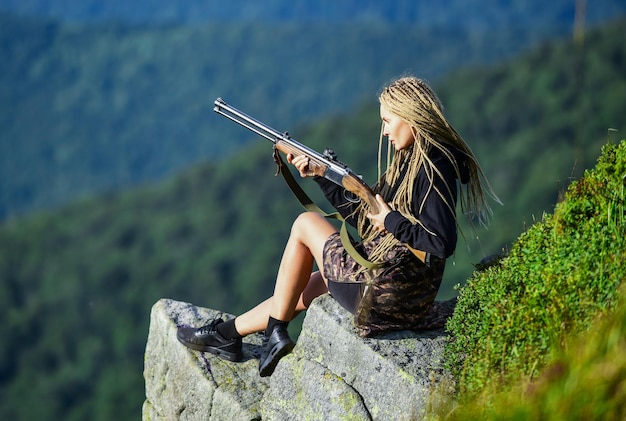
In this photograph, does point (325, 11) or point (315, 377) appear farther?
point (325, 11)

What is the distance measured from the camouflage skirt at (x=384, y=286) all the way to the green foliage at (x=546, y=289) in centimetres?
26

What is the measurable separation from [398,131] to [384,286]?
3.09ft

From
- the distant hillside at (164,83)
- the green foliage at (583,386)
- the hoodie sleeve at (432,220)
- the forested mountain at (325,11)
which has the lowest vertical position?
the green foliage at (583,386)

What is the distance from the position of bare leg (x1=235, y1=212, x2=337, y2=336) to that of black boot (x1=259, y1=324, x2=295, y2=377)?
0.09m

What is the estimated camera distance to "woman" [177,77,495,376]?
5.63 meters

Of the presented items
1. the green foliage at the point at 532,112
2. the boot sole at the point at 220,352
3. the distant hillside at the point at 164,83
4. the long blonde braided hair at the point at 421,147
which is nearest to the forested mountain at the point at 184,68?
the distant hillside at the point at 164,83

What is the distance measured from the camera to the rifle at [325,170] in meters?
5.90

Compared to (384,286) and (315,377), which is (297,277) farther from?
(384,286)

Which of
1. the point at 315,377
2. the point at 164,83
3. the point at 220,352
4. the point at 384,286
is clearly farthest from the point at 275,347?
the point at 164,83

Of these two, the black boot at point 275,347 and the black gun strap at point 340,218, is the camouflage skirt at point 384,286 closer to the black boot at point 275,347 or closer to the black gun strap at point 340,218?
the black gun strap at point 340,218

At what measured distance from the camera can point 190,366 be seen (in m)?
6.86

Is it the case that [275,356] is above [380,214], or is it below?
below

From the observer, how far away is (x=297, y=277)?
632 cm

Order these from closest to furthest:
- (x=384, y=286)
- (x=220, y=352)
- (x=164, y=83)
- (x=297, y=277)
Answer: (x=384, y=286) → (x=297, y=277) → (x=220, y=352) → (x=164, y=83)
